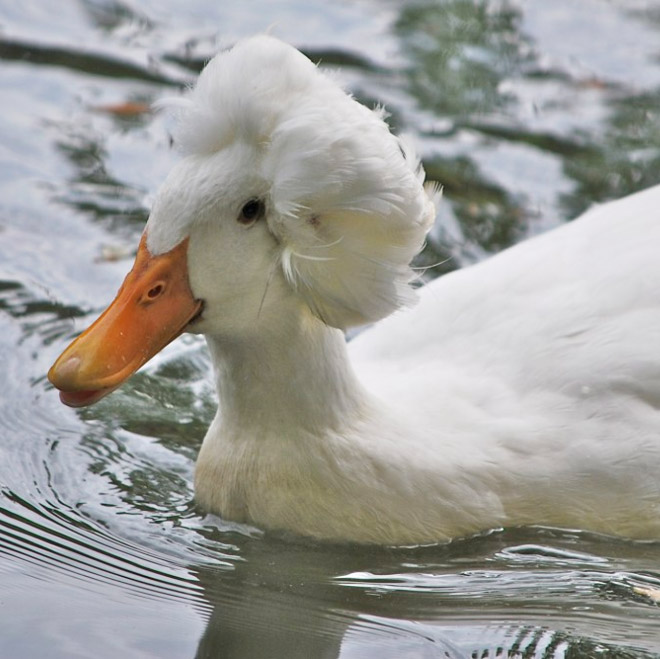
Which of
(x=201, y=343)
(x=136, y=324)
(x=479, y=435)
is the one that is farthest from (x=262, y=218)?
(x=201, y=343)

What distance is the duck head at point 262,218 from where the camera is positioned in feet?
12.2

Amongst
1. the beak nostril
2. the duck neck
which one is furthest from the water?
the beak nostril

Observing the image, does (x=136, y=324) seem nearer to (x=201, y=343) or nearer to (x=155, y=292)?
(x=155, y=292)

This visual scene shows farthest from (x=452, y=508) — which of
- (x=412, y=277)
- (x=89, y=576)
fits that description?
(x=89, y=576)

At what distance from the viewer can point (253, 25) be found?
26.6 ft

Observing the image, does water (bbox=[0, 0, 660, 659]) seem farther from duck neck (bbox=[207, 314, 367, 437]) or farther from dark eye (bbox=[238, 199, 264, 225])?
dark eye (bbox=[238, 199, 264, 225])

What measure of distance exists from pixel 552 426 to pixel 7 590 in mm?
1653

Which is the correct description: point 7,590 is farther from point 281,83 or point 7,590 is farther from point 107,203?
point 107,203

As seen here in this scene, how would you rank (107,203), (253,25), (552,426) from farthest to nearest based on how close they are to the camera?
(253,25), (107,203), (552,426)

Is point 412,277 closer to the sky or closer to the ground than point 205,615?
closer to the sky

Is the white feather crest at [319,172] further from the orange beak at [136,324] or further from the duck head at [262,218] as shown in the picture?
the orange beak at [136,324]

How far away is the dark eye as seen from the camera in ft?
12.5

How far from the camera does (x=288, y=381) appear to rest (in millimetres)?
4070

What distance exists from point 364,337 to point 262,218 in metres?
1.31
